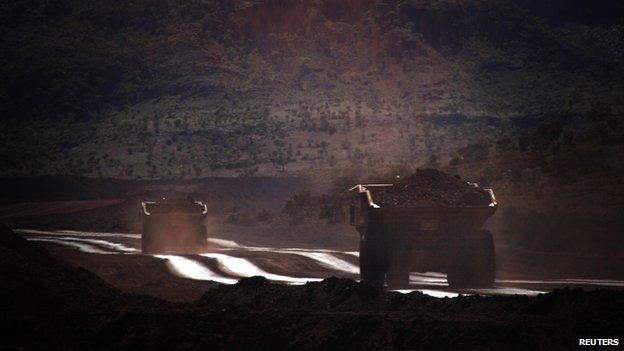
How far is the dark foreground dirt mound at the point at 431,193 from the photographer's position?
22.5m

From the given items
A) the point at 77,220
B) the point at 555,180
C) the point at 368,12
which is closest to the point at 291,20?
the point at 368,12

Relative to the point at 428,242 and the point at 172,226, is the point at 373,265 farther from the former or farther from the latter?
the point at 172,226

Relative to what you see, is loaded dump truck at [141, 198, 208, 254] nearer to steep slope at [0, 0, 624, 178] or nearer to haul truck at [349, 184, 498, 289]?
haul truck at [349, 184, 498, 289]

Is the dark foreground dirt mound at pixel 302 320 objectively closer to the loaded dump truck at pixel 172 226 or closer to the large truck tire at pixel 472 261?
the large truck tire at pixel 472 261

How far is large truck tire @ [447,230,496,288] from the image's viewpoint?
22234mm

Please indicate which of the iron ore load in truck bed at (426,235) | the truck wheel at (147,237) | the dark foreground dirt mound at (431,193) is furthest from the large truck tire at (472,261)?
the truck wheel at (147,237)

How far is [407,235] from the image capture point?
870 inches

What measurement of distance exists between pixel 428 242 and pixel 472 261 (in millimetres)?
1056

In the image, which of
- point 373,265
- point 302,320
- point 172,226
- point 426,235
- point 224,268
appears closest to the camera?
point 302,320

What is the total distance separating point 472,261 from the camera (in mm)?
22484

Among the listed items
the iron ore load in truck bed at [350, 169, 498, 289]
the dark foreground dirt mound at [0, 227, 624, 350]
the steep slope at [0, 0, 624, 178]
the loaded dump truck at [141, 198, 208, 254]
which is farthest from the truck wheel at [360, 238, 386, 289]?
the steep slope at [0, 0, 624, 178]

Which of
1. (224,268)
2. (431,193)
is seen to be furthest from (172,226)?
(431,193)

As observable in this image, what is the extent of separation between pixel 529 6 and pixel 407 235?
113 meters

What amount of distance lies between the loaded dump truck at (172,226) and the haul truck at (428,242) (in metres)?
15.3
